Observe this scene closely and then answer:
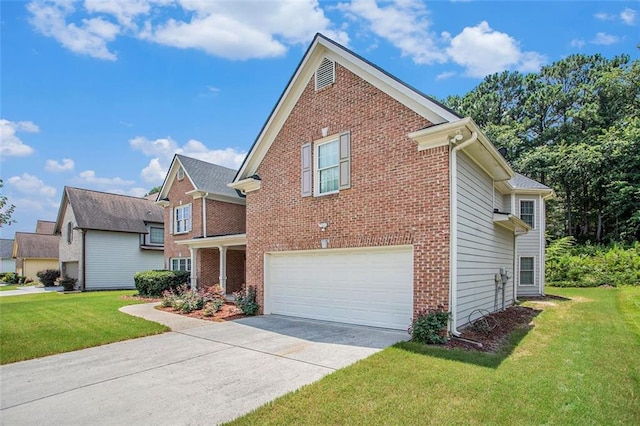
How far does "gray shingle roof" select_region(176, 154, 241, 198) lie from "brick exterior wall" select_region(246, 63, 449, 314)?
8011mm

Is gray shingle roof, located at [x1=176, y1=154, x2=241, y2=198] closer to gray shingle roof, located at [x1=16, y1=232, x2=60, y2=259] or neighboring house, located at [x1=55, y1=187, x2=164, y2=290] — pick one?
neighboring house, located at [x1=55, y1=187, x2=164, y2=290]

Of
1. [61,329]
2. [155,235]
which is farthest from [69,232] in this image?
[61,329]

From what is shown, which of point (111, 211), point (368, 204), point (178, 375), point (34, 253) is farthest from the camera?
point (34, 253)

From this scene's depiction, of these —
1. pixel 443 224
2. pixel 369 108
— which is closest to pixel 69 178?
pixel 369 108

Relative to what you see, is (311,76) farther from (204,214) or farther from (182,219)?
(182,219)

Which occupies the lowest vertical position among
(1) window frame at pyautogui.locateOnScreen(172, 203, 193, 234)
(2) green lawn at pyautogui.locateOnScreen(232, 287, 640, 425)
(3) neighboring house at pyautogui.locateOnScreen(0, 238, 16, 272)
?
(3) neighboring house at pyautogui.locateOnScreen(0, 238, 16, 272)

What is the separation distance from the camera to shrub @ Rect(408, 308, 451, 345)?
7484 millimetres

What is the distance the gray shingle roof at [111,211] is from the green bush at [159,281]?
361 inches

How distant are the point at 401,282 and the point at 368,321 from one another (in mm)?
1499

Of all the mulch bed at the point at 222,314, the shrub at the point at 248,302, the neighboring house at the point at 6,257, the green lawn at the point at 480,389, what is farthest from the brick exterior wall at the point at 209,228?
the neighboring house at the point at 6,257

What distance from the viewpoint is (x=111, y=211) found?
27.7 m

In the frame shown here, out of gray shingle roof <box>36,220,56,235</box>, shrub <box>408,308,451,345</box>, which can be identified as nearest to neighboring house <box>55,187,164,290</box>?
gray shingle roof <box>36,220,56,235</box>

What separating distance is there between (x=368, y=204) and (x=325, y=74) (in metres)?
4.26

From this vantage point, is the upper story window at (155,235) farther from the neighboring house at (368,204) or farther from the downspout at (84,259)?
the neighboring house at (368,204)
